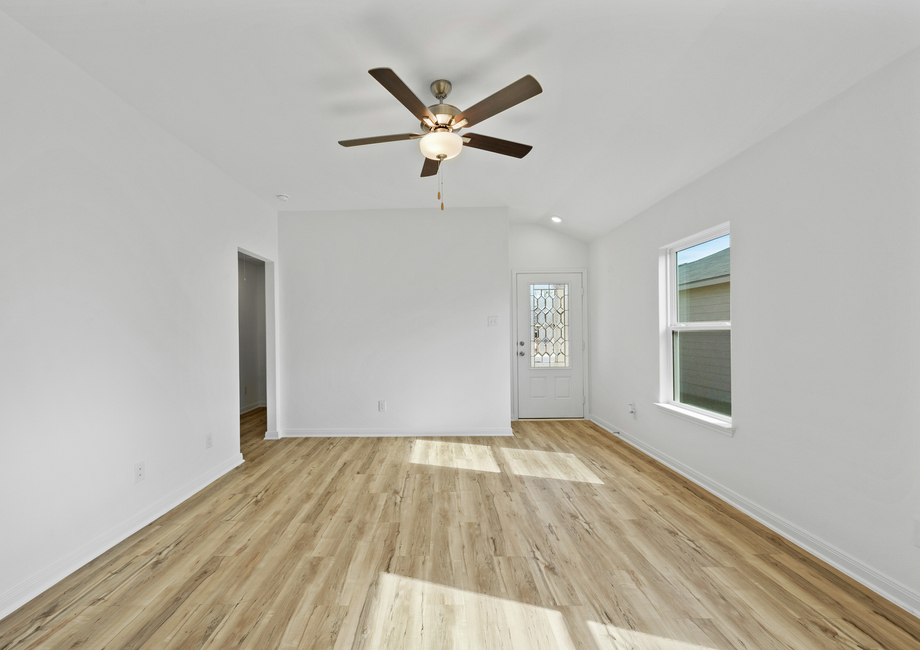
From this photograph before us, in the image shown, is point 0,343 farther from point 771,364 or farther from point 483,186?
point 771,364

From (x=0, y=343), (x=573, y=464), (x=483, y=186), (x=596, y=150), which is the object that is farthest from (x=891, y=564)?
(x=0, y=343)

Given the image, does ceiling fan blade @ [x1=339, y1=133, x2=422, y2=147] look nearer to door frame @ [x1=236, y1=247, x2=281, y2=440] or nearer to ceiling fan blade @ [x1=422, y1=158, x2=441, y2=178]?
ceiling fan blade @ [x1=422, y1=158, x2=441, y2=178]

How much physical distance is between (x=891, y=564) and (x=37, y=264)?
13.6 ft

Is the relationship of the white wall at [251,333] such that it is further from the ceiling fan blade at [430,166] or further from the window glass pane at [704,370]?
the window glass pane at [704,370]

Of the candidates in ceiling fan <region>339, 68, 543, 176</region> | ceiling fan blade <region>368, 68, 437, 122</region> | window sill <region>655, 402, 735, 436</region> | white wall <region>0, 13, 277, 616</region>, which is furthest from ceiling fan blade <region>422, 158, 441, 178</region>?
window sill <region>655, 402, 735, 436</region>

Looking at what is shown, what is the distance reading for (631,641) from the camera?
165 centimetres

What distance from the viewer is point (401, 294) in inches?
194

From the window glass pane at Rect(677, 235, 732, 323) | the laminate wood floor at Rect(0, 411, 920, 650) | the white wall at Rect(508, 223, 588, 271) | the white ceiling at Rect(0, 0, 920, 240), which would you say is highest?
the white ceiling at Rect(0, 0, 920, 240)

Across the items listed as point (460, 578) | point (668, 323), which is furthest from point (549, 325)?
point (460, 578)

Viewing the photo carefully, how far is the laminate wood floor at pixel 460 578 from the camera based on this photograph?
169 centimetres

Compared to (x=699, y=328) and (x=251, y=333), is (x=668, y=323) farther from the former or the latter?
(x=251, y=333)

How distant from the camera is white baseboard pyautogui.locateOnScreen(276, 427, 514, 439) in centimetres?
488

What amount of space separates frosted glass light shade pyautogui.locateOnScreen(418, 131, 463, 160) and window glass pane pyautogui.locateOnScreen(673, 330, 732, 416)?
2.30 meters

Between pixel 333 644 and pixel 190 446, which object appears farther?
pixel 190 446
